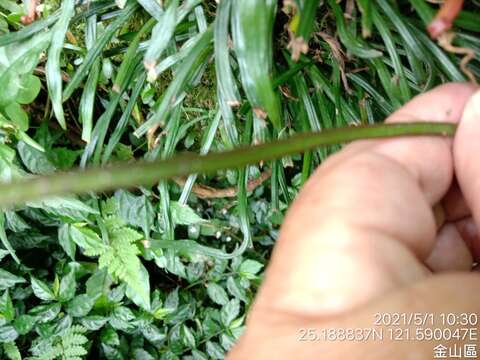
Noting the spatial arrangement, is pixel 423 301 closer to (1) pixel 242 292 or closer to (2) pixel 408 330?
(2) pixel 408 330

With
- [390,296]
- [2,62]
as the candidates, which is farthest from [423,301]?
[2,62]

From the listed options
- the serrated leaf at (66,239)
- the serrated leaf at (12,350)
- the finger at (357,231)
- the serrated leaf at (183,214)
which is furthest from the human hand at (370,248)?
the serrated leaf at (12,350)

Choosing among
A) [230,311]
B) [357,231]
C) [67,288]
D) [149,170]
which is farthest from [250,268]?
[149,170]

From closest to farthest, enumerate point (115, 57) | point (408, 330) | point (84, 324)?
point (408, 330) < point (115, 57) < point (84, 324)

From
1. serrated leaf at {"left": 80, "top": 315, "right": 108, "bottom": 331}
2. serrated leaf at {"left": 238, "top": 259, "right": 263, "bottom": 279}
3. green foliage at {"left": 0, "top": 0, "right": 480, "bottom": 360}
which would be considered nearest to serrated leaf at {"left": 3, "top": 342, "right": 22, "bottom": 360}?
green foliage at {"left": 0, "top": 0, "right": 480, "bottom": 360}

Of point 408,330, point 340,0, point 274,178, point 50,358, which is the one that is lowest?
point 50,358

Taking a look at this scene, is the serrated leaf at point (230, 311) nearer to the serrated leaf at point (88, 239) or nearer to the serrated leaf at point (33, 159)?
the serrated leaf at point (88, 239)

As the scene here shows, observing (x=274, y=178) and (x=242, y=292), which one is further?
(x=242, y=292)

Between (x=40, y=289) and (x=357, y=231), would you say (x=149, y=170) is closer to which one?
(x=357, y=231)
